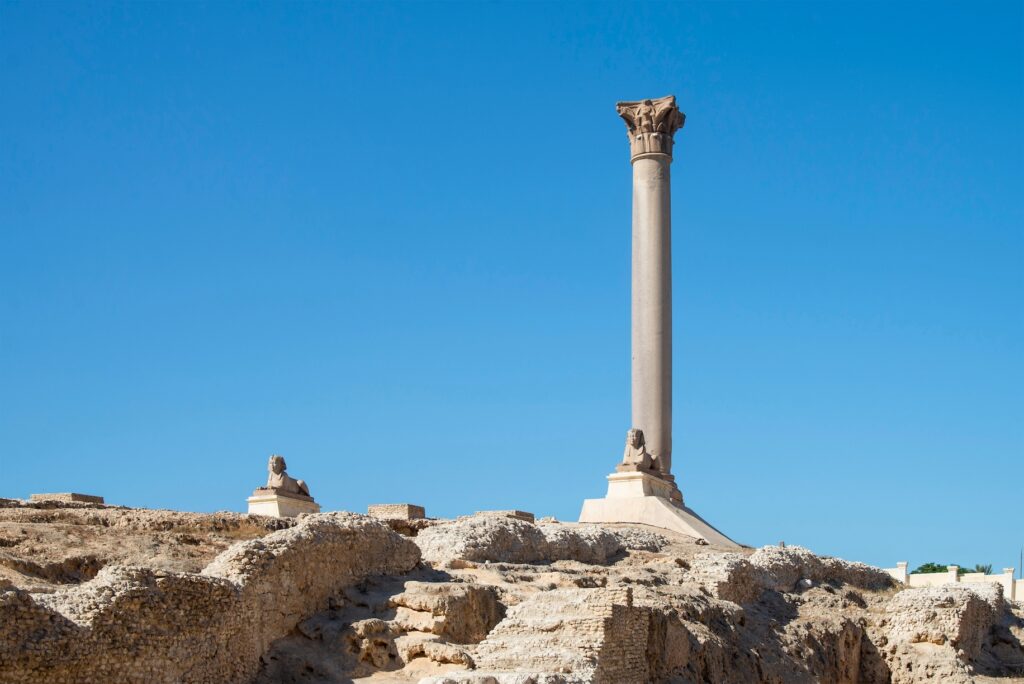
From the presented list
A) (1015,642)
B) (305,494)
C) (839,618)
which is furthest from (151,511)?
(1015,642)

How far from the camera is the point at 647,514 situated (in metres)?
34.8

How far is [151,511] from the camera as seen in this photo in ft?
81.3

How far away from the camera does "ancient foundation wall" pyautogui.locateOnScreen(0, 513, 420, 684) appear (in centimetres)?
1361

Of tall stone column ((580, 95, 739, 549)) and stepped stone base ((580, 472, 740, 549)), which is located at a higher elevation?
tall stone column ((580, 95, 739, 549))

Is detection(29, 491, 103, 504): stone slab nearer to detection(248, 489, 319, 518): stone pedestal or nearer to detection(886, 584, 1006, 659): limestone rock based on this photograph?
detection(248, 489, 319, 518): stone pedestal

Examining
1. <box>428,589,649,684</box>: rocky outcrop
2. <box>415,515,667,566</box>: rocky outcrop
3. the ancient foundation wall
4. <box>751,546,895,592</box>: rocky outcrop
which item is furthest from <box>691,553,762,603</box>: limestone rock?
the ancient foundation wall

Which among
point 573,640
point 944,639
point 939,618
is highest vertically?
point 939,618

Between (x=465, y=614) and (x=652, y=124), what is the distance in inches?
956

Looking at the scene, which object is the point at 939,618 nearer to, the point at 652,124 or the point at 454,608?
the point at 454,608

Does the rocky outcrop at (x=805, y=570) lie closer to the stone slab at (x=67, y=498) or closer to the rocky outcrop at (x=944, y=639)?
the rocky outcrop at (x=944, y=639)

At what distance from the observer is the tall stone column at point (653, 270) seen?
126ft

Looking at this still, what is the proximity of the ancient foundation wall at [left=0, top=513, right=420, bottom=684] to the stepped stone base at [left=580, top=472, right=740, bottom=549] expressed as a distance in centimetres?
1643

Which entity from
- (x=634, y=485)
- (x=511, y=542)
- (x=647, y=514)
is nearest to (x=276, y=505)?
(x=511, y=542)

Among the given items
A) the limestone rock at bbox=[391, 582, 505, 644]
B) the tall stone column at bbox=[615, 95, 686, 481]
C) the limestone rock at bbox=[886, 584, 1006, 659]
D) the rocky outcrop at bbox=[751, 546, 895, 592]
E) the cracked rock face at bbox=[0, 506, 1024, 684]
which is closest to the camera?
the cracked rock face at bbox=[0, 506, 1024, 684]
